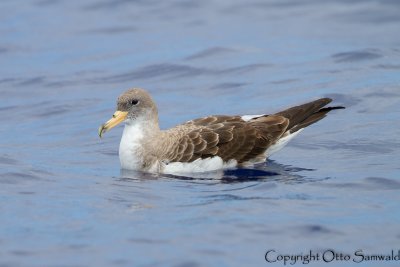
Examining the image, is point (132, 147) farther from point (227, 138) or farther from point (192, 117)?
point (192, 117)

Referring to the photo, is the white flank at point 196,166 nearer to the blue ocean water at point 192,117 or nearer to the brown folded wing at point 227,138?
the brown folded wing at point 227,138

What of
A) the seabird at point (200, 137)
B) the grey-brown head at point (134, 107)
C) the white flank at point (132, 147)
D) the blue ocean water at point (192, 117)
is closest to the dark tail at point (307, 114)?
the seabird at point (200, 137)

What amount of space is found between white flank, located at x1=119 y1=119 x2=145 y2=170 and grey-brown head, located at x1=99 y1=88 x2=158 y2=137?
→ 93 mm

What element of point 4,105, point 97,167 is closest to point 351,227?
point 97,167

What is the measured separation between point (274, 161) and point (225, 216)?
2892 millimetres

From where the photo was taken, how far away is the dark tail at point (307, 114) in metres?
12.1

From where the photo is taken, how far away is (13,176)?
454 inches

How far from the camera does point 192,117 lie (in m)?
14.6

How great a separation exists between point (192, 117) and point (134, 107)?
8.83 ft

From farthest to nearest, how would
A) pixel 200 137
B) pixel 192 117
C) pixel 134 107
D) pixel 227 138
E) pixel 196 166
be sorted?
pixel 192 117
pixel 134 107
pixel 227 138
pixel 200 137
pixel 196 166

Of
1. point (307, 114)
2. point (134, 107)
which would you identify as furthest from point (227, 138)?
point (134, 107)

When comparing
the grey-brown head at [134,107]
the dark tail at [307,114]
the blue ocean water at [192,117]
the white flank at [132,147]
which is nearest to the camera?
the blue ocean water at [192,117]

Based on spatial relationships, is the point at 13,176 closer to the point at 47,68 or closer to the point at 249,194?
the point at 249,194

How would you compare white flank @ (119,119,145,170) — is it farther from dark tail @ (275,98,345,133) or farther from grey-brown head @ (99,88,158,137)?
dark tail @ (275,98,345,133)
